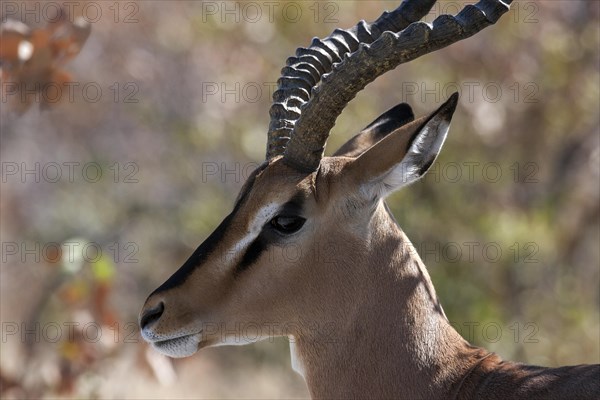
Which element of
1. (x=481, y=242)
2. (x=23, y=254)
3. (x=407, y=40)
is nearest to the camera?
(x=407, y=40)

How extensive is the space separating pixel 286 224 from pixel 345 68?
82cm

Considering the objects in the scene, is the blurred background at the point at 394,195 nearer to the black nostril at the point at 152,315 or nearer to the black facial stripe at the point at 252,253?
the black nostril at the point at 152,315

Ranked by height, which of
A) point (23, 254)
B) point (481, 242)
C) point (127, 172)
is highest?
point (481, 242)

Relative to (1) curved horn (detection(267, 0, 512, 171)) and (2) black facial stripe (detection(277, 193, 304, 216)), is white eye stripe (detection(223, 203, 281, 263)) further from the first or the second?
(1) curved horn (detection(267, 0, 512, 171))

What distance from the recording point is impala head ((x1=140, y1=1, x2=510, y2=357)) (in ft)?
15.4

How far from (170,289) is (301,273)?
656 millimetres

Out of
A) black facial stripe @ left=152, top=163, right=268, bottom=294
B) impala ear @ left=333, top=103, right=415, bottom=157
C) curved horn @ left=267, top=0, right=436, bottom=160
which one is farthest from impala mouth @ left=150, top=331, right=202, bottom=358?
impala ear @ left=333, top=103, right=415, bottom=157

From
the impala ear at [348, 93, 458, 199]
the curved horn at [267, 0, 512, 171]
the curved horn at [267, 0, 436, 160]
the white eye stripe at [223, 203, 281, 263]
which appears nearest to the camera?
the impala ear at [348, 93, 458, 199]

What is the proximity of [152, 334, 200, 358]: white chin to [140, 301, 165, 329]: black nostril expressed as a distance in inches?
4.9

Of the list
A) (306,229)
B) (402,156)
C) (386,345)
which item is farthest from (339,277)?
(402,156)

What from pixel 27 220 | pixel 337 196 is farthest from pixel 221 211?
pixel 337 196

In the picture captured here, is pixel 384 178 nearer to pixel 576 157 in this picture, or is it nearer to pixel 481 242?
pixel 481 242

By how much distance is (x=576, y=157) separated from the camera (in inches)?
470

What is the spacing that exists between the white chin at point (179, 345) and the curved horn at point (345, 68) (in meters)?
1.03
